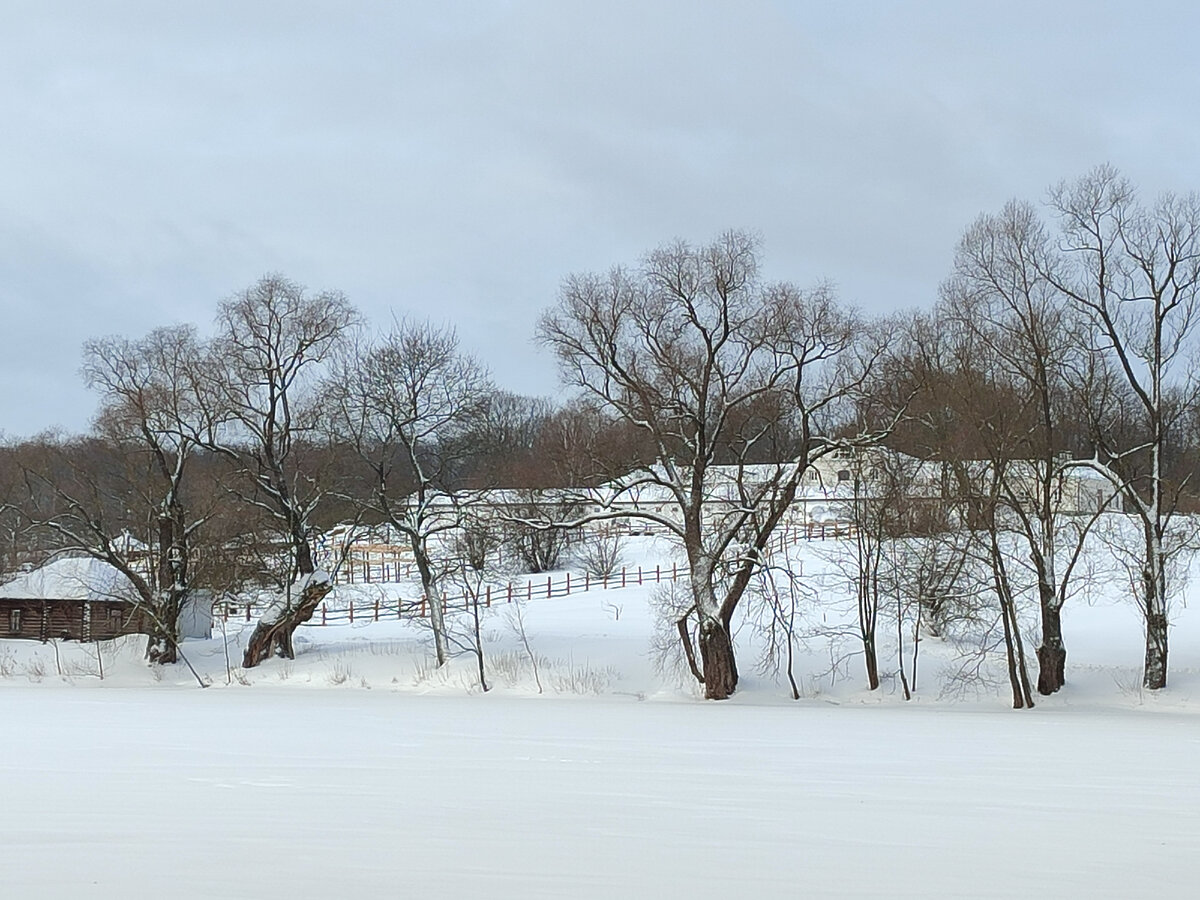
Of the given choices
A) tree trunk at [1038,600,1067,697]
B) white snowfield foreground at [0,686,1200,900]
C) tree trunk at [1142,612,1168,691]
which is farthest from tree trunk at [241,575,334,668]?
tree trunk at [1142,612,1168,691]

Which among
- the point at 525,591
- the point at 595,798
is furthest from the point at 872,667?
the point at 525,591

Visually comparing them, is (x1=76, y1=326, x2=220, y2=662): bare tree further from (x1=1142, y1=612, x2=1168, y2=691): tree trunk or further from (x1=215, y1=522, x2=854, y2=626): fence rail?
(x1=1142, y1=612, x2=1168, y2=691): tree trunk

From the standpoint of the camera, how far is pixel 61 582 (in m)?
48.7

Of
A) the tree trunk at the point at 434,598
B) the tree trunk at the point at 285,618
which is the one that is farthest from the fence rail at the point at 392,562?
the tree trunk at the point at 434,598

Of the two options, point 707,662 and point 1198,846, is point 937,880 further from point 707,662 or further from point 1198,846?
point 707,662

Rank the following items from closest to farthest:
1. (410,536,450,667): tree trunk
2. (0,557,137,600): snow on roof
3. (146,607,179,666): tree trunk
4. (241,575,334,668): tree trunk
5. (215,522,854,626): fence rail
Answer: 1. (410,536,450,667): tree trunk
2. (241,575,334,668): tree trunk
3. (146,607,179,666): tree trunk
4. (0,557,137,600): snow on roof
5. (215,522,854,626): fence rail

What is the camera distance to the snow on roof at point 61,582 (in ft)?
158

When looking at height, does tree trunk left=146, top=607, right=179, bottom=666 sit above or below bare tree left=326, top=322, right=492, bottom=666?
below

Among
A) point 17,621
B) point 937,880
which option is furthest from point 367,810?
point 17,621

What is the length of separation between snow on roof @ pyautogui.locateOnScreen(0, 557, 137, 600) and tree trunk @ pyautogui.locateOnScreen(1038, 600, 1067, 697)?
33382mm

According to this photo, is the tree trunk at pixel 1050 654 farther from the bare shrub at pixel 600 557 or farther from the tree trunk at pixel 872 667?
the bare shrub at pixel 600 557

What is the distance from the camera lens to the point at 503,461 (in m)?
41.8

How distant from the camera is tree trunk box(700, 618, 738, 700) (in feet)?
104

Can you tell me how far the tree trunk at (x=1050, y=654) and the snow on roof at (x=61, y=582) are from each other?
110 feet
